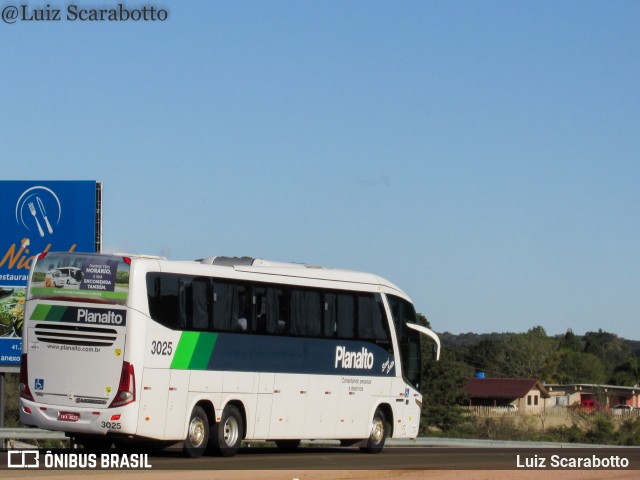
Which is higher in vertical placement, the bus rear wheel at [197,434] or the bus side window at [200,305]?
the bus side window at [200,305]

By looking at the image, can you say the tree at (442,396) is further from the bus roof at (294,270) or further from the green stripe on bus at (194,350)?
the green stripe on bus at (194,350)

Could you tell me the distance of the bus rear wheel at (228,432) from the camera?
82.4ft

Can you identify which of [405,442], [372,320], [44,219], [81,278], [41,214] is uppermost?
[41,214]

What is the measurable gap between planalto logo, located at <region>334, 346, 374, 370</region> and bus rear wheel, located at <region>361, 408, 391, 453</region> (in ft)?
4.24

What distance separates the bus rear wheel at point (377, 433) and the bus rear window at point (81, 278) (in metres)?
8.76

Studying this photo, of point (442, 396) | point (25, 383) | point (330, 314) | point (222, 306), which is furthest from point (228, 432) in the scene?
point (442, 396)

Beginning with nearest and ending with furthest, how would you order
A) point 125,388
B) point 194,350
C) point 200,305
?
point 125,388
point 194,350
point 200,305

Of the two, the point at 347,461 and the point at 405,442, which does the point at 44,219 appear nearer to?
the point at 405,442

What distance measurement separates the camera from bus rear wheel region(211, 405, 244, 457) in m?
25.1

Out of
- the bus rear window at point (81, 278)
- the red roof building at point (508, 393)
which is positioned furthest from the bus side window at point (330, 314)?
the red roof building at point (508, 393)

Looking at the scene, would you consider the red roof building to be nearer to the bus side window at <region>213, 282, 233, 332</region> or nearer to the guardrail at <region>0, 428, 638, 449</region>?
the guardrail at <region>0, 428, 638, 449</region>

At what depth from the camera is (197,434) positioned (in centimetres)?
2464

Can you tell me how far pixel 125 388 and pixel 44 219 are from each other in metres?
16.7

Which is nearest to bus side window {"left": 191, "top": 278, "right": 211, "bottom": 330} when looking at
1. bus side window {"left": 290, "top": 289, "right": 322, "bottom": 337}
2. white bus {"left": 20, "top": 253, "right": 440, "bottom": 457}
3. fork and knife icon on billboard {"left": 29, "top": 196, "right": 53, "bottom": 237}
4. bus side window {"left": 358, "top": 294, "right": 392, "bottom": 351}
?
white bus {"left": 20, "top": 253, "right": 440, "bottom": 457}
